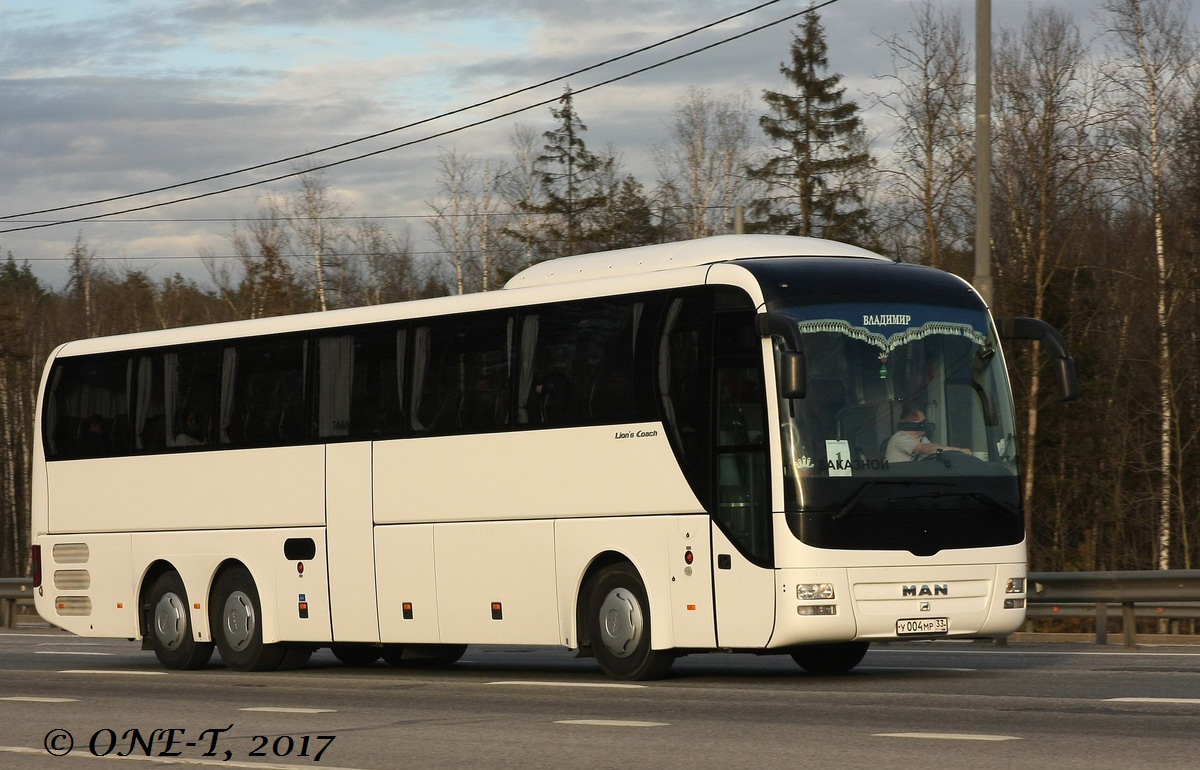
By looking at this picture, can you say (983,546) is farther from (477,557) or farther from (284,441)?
(284,441)

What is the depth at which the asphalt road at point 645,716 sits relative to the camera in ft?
30.8

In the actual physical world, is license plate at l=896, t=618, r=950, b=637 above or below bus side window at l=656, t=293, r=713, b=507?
below

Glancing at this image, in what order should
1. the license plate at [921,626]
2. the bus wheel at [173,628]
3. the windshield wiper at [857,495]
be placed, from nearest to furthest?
the windshield wiper at [857,495], the license plate at [921,626], the bus wheel at [173,628]

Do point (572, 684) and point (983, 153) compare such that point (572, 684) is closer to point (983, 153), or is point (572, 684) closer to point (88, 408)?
point (88, 408)

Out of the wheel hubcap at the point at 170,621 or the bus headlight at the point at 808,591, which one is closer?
the bus headlight at the point at 808,591

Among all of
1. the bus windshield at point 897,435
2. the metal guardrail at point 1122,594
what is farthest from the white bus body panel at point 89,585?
the metal guardrail at point 1122,594

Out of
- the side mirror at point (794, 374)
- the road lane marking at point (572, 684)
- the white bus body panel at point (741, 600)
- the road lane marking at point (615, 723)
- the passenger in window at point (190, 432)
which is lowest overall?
the road lane marking at point (572, 684)

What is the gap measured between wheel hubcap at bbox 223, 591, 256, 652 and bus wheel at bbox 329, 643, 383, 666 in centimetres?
100

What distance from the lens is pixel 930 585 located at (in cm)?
1352

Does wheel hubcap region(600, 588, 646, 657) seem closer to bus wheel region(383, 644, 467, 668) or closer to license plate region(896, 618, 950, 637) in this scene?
license plate region(896, 618, 950, 637)

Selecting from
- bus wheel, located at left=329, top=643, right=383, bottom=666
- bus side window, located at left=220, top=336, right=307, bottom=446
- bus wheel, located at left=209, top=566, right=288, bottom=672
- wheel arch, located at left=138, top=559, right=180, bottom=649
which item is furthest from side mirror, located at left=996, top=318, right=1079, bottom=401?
wheel arch, located at left=138, top=559, right=180, bottom=649

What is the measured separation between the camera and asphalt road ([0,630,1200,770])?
30.8 feet

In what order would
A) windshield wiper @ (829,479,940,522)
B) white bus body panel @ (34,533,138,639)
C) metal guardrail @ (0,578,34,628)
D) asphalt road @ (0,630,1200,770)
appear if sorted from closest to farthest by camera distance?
1. asphalt road @ (0,630,1200,770)
2. windshield wiper @ (829,479,940,522)
3. white bus body panel @ (34,533,138,639)
4. metal guardrail @ (0,578,34,628)

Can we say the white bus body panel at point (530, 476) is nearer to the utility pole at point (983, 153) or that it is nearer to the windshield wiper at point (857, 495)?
the windshield wiper at point (857, 495)
